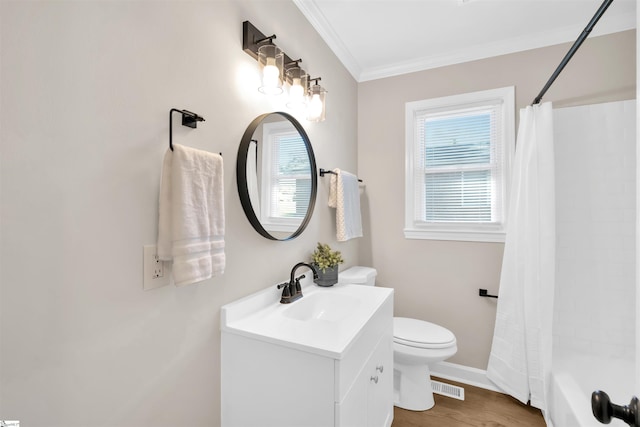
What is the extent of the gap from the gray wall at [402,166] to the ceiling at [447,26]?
3.2 inches

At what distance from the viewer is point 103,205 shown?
814 millimetres

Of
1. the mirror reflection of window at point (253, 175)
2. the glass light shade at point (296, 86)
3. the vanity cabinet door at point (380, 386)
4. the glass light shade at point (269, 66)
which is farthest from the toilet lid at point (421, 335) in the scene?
the glass light shade at point (269, 66)

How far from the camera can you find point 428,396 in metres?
1.97

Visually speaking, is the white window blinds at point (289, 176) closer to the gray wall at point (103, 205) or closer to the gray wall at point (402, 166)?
the gray wall at point (103, 205)

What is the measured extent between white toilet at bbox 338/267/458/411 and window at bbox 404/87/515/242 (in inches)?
29.7

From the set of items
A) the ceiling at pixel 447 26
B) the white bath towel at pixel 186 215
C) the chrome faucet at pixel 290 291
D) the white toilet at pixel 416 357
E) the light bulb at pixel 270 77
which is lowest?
the white toilet at pixel 416 357

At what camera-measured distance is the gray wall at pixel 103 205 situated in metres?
0.66

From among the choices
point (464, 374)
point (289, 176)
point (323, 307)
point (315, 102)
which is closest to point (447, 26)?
point (315, 102)

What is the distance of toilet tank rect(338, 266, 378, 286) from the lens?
2104 millimetres

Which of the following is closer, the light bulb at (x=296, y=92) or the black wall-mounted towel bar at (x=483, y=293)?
the light bulb at (x=296, y=92)

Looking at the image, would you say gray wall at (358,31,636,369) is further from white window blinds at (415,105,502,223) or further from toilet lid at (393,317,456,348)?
toilet lid at (393,317,456,348)

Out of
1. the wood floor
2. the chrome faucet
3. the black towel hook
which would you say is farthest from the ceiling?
the wood floor

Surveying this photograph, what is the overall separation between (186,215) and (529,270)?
6.71 ft

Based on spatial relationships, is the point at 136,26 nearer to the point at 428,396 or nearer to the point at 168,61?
the point at 168,61
